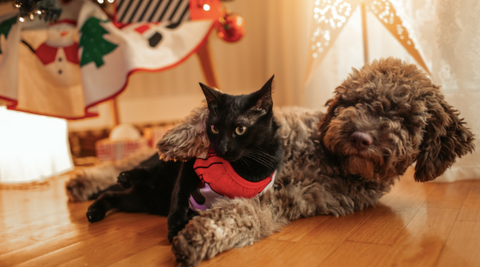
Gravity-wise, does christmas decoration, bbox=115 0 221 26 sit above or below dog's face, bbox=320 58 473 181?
above

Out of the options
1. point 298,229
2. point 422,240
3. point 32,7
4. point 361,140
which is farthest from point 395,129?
point 32,7

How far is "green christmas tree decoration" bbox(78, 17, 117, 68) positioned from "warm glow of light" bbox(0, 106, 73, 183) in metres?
0.54

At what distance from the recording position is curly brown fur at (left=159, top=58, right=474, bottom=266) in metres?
1.03

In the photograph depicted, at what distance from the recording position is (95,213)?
1.32 meters

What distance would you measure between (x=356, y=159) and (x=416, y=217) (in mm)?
335

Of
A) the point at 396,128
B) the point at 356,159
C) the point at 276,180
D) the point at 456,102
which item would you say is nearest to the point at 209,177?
the point at 276,180

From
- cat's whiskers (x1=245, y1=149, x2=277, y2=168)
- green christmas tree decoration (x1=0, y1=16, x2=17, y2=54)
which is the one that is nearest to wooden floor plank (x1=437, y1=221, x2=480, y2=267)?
cat's whiskers (x1=245, y1=149, x2=277, y2=168)

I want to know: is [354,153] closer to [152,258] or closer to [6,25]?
[152,258]

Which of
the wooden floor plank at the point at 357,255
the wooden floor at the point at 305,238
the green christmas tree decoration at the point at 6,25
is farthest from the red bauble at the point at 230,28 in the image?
the wooden floor plank at the point at 357,255

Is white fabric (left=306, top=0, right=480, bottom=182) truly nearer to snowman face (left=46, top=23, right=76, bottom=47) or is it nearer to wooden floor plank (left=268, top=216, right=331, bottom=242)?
wooden floor plank (left=268, top=216, right=331, bottom=242)

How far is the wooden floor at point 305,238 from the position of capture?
3.03ft

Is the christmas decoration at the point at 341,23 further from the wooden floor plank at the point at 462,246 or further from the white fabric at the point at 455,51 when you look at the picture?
the wooden floor plank at the point at 462,246

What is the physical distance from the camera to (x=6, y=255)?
105cm

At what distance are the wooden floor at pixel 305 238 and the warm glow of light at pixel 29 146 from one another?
0.62 metres
